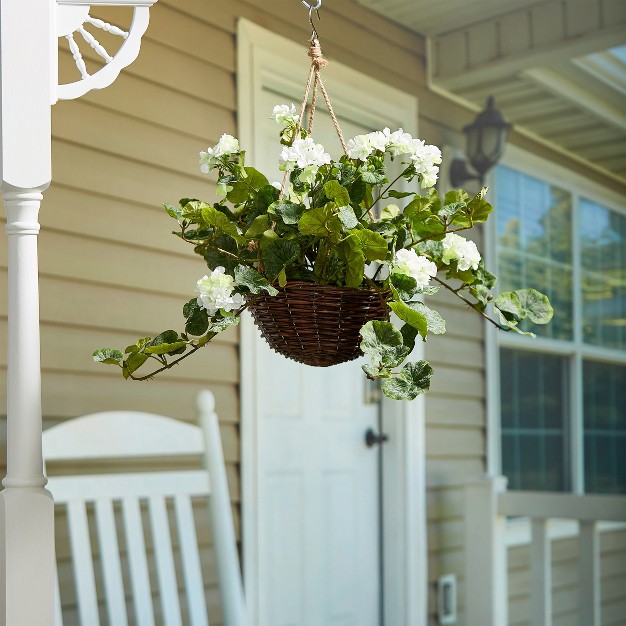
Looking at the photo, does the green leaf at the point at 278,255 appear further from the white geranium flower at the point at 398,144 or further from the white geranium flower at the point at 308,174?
the white geranium flower at the point at 398,144

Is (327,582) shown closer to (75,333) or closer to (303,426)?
(303,426)

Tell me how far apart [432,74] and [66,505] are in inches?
88.5

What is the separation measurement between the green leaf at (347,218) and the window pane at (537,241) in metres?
2.79

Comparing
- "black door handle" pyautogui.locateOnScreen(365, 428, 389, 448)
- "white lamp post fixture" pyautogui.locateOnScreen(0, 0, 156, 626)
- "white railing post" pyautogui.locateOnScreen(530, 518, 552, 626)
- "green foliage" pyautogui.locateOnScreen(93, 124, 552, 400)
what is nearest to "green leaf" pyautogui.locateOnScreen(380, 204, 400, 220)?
"green foliage" pyautogui.locateOnScreen(93, 124, 552, 400)

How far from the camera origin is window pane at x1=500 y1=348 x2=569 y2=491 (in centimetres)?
396

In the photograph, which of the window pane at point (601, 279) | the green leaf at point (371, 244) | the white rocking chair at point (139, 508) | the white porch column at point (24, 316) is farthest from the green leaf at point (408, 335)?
the window pane at point (601, 279)

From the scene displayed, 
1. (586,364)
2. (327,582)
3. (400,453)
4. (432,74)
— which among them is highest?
(432,74)

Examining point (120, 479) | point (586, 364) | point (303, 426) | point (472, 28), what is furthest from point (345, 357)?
point (586, 364)

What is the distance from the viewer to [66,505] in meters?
2.27

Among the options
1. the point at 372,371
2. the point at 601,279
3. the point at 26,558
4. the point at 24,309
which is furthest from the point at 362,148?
the point at 601,279

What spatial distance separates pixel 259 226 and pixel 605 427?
12.0 ft

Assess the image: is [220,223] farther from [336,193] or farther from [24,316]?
[24,316]

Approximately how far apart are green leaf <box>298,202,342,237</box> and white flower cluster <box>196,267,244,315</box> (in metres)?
0.12

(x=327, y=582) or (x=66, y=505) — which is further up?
(x=66, y=505)
